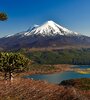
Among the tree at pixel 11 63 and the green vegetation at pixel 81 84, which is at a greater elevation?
the tree at pixel 11 63

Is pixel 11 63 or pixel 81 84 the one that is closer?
pixel 11 63

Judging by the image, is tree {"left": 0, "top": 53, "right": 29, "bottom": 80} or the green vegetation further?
the green vegetation

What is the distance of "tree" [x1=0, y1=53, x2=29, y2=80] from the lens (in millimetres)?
51062

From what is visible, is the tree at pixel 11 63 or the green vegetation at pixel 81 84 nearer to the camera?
the tree at pixel 11 63

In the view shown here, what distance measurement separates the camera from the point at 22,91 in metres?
12.0

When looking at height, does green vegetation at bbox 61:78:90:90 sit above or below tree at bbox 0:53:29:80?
below

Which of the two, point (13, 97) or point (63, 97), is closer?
point (13, 97)

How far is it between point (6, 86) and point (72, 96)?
2809 millimetres

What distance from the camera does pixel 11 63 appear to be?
54.1 m

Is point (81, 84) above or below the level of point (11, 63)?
below

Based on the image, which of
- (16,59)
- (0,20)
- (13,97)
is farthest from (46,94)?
(16,59)

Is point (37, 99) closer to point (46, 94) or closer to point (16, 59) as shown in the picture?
point (46, 94)

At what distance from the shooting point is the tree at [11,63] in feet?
168

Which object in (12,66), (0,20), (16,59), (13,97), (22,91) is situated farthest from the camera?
(16,59)
